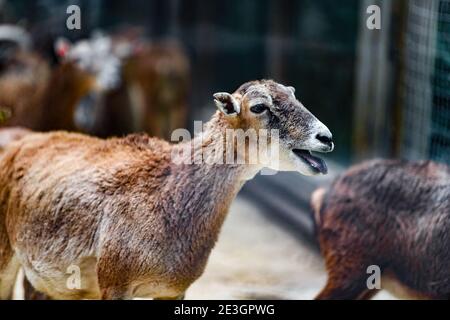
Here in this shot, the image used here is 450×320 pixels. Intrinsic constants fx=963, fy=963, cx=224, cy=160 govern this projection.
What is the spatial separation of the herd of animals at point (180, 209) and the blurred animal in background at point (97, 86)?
276 cm

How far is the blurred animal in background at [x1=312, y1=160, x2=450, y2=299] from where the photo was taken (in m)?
5.61

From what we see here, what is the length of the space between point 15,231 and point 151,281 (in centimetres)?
93

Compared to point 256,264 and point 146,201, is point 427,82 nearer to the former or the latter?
point 256,264

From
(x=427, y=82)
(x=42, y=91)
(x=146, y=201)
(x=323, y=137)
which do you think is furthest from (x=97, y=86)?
(x=323, y=137)

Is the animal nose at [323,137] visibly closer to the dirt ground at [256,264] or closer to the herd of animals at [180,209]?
the herd of animals at [180,209]

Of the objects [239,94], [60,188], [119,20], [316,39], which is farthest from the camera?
[119,20]

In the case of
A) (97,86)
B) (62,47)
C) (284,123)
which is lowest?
(97,86)

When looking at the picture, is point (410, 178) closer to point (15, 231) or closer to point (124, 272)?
point (124, 272)

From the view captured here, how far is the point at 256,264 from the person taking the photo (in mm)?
6113

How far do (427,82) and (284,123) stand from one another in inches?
142

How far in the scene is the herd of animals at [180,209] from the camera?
488 centimetres

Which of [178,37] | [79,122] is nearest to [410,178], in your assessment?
[79,122]

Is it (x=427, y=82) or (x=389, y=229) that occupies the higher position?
(x=427, y=82)

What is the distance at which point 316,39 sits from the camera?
29.7 ft
